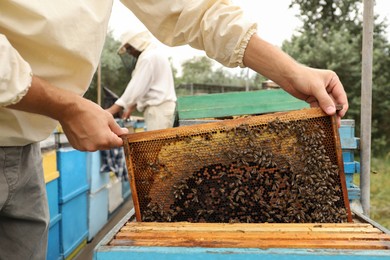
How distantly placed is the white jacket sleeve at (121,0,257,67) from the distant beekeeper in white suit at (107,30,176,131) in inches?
122

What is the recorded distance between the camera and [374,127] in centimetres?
1094

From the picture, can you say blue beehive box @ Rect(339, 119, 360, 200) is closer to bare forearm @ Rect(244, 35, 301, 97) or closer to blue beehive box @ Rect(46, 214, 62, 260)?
bare forearm @ Rect(244, 35, 301, 97)

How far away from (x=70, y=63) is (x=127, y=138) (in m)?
0.36

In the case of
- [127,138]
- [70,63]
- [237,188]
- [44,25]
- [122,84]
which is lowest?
[237,188]

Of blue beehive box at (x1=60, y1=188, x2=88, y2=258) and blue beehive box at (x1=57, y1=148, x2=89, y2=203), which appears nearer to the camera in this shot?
blue beehive box at (x1=57, y1=148, x2=89, y2=203)

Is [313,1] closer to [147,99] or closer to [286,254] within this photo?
[147,99]

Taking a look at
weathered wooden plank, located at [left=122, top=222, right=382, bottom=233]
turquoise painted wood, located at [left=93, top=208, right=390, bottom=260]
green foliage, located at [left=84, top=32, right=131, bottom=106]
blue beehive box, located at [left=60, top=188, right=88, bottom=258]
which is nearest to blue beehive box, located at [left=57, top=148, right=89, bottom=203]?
blue beehive box, located at [left=60, top=188, right=88, bottom=258]

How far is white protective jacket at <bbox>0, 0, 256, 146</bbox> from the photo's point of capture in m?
1.26

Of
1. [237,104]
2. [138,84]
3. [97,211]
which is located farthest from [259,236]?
[138,84]

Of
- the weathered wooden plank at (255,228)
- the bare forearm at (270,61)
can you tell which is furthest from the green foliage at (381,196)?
the weathered wooden plank at (255,228)

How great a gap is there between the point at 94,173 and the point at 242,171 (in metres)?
3.06

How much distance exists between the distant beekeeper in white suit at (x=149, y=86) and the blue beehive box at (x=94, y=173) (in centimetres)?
77

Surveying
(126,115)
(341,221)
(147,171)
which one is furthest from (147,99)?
(341,221)

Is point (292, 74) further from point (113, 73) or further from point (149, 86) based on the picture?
point (113, 73)
